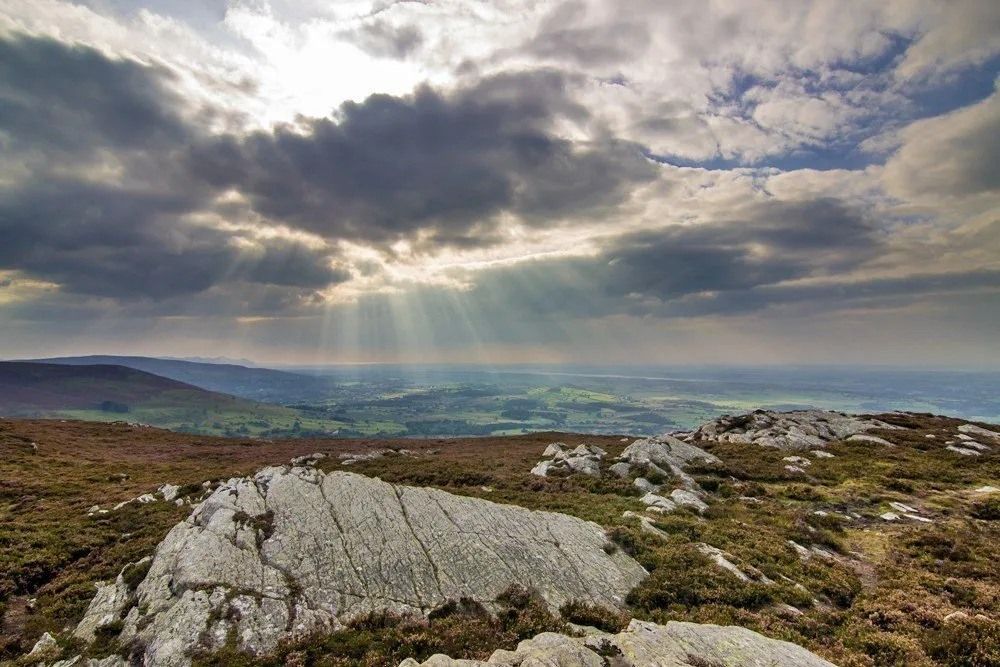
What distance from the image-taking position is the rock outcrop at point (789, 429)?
4838 cm

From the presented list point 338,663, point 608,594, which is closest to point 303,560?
point 338,663

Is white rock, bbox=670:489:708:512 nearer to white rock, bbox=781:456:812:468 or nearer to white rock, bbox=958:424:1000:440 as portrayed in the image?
white rock, bbox=781:456:812:468

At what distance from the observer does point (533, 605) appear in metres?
15.9

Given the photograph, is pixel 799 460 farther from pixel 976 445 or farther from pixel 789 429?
pixel 976 445

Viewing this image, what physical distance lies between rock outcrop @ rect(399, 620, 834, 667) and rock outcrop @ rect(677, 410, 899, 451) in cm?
4148

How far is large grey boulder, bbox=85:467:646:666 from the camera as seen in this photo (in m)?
14.6

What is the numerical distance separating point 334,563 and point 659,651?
Answer: 13329 mm

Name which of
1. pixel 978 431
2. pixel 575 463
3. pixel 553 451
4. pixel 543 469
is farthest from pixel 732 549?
pixel 978 431

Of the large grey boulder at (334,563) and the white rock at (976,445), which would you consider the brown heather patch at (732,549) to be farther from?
the white rock at (976,445)

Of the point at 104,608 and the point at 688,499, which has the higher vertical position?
the point at 104,608

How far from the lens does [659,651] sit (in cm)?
1202

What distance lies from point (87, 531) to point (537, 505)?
2874 centimetres

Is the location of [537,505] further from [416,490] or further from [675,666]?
[675,666]

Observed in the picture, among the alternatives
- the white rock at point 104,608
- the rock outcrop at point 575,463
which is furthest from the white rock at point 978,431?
the white rock at point 104,608
